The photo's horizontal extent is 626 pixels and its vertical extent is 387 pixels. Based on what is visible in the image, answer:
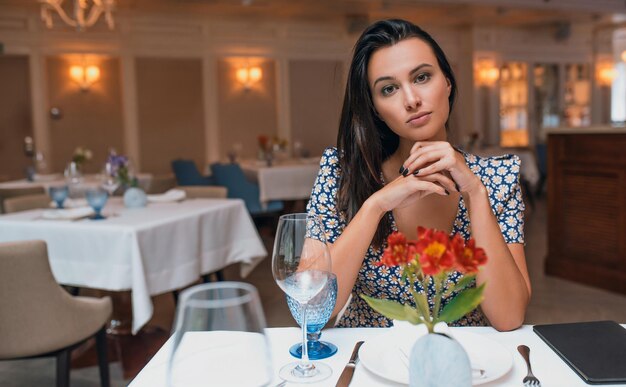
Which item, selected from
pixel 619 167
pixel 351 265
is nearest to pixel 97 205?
pixel 351 265

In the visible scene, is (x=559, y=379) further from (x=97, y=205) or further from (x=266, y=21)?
(x=266, y=21)

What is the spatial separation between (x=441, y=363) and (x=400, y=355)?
0.99 feet

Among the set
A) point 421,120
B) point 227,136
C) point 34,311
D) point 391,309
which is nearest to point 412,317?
point 391,309

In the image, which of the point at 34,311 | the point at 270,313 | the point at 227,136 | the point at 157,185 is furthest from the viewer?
Answer: the point at 227,136

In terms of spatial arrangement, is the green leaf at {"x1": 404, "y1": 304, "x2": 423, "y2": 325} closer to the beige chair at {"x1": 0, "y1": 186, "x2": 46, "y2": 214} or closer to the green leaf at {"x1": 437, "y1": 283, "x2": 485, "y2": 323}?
the green leaf at {"x1": 437, "y1": 283, "x2": 485, "y2": 323}

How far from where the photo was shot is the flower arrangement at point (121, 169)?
3660mm

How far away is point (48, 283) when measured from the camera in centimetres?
227

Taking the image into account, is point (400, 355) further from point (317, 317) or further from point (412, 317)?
point (412, 317)

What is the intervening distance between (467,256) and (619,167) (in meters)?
4.11

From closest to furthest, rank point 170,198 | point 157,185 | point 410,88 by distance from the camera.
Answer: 1. point 410,88
2. point 170,198
3. point 157,185

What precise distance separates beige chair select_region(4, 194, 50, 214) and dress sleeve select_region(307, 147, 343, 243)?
2.83 m

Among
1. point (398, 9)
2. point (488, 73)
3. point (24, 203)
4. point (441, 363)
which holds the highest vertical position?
point (398, 9)

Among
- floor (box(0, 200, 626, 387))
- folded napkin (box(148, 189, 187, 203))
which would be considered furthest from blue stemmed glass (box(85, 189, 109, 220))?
floor (box(0, 200, 626, 387))

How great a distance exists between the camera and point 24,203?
385cm
